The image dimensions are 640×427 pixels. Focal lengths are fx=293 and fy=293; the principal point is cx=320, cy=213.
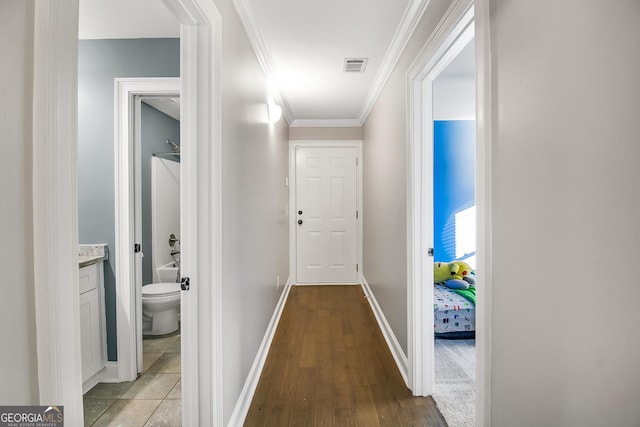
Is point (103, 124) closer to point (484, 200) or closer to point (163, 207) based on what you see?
point (163, 207)

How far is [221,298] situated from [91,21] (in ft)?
6.58

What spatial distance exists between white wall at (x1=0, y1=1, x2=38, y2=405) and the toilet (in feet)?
7.48

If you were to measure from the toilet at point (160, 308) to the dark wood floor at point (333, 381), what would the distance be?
0.98 metres

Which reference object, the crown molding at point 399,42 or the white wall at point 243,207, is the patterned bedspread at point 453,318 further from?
the crown molding at point 399,42

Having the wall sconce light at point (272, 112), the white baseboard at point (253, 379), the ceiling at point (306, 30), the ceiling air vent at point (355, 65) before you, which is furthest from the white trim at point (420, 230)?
the wall sconce light at point (272, 112)

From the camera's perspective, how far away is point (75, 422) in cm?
60

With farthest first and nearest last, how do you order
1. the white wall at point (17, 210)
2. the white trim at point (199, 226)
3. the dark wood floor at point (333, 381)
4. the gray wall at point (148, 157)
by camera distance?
the gray wall at point (148, 157) < the dark wood floor at point (333, 381) < the white trim at point (199, 226) < the white wall at point (17, 210)

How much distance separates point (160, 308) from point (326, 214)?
248 cm

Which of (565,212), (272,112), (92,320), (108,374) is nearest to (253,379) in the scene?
(108,374)

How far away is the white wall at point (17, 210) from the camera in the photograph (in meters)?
0.48

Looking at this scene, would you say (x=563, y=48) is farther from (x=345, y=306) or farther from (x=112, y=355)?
(x=345, y=306)

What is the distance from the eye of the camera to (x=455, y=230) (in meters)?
3.97

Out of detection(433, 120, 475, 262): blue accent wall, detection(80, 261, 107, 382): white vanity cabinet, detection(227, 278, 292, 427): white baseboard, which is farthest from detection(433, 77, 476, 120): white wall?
detection(80, 261, 107, 382): white vanity cabinet

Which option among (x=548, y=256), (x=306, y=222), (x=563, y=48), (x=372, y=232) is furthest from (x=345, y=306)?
(x=563, y=48)
